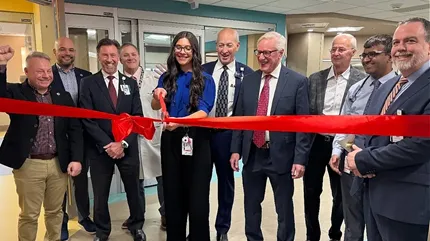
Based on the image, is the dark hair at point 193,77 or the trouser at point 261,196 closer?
the dark hair at point 193,77

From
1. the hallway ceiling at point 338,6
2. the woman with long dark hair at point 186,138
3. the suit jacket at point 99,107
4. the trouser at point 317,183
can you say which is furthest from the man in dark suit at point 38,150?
the hallway ceiling at point 338,6

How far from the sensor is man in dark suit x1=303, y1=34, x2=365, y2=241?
250 cm

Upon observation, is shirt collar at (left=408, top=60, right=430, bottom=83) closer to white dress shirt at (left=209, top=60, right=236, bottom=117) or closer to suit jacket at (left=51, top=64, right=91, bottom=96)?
white dress shirt at (left=209, top=60, right=236, bottom=117)

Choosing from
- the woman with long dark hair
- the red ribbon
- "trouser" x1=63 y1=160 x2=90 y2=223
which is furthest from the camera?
"trouser" x1=63 y1=160 x2=90 y2=223

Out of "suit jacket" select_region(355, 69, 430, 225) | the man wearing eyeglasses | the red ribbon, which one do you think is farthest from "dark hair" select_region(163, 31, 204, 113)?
"suit jacket" select_region(355, 69, 430, 225)

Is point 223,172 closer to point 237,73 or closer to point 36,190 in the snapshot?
point 237,73

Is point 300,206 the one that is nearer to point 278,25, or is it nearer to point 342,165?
point 342,165

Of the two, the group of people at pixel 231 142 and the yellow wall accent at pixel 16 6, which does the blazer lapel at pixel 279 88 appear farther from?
the yellow wall accent at pixel 16 6

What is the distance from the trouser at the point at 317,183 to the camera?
102 inches

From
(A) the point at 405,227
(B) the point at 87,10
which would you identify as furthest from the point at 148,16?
(A) the point at 405,227

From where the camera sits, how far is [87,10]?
169 inches

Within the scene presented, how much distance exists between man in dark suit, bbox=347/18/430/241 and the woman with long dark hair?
1018 mm

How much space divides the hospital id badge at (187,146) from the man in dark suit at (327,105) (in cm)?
104

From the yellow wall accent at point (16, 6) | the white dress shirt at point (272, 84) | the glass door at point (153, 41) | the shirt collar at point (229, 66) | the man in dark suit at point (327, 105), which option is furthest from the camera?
the yellow wall accent at point (16, 6)
